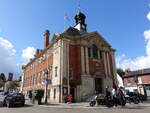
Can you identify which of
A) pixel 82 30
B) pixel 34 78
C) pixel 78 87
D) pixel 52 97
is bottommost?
pixel 52 97

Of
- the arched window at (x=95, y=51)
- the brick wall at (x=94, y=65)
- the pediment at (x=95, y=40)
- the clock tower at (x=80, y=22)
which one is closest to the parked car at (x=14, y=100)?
the brick wall at (x=94, y=65)

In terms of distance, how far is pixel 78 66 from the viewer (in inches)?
989

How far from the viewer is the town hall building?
927 inches

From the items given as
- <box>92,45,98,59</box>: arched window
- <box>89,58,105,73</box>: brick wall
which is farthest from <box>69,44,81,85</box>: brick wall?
<box>92,45,98,59</box>: arched window

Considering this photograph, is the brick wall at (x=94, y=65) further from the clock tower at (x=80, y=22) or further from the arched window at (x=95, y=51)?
the clock tower at (x=80, y=22)

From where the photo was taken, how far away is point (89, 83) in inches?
983

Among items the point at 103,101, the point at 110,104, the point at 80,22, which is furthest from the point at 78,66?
the point at 80,22

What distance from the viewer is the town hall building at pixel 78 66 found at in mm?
23536

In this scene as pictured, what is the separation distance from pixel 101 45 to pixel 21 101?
59.9 ft

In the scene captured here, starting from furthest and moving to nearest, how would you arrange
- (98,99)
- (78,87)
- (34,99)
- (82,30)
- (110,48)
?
(82,30)
(110,48)
(78,87)
(34,99)
(98,99)

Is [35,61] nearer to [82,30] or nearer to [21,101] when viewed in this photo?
[82,30]

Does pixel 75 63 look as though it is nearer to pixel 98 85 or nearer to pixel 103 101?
pixel 98 85

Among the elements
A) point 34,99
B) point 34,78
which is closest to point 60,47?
point 34,99

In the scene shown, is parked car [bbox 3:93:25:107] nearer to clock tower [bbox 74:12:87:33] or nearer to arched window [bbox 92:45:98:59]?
arched window [bbox 92:45:98:59]
